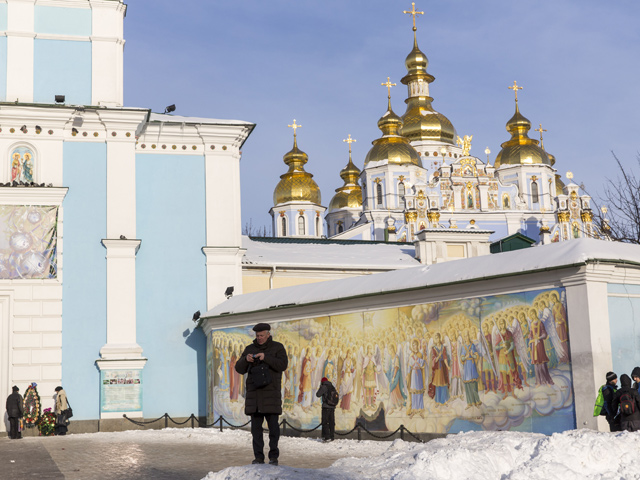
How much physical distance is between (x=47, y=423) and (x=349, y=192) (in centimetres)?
5894

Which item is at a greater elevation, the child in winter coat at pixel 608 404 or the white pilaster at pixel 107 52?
the white pilaster at pixel 107 52

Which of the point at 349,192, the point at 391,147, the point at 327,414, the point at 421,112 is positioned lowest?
the point at 327,414

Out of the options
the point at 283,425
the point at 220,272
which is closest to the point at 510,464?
the point at 283,425

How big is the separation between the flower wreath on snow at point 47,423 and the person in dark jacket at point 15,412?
1.06 meters

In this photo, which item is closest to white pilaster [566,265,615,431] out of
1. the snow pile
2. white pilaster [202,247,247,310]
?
the snow pile

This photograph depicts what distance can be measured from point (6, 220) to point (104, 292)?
2589mm

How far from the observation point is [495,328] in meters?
13.2

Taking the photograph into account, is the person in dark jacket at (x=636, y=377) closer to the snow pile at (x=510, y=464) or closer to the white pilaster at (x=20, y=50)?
the snow pile at (x=510, y=464)

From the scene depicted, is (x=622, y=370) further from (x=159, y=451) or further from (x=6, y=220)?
(x=6, y=220)

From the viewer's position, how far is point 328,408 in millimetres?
14914

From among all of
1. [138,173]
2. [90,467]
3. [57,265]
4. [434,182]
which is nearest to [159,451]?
[90,467]

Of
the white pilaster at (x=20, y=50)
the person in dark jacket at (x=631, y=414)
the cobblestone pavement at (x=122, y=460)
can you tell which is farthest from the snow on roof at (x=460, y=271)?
the white pilaster at (x=20, y=50)

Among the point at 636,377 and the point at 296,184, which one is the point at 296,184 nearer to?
the point at 296,184

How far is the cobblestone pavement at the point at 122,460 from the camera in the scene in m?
9.92
